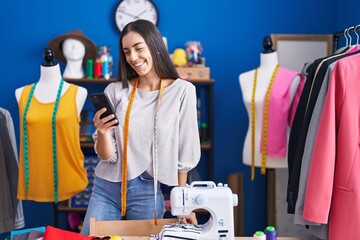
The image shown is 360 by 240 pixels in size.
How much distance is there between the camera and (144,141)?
5.90 ft

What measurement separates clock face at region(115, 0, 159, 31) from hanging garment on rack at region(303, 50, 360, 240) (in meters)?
1.80

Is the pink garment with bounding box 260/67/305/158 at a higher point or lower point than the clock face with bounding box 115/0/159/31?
lower

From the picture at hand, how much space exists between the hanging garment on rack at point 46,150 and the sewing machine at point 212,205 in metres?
1.39

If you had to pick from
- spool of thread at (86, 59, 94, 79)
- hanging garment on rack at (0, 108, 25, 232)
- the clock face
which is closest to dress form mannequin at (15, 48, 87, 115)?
hanging garment on rack at (0, 108, 25, 232)

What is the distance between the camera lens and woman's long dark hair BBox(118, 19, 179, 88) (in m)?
1.79

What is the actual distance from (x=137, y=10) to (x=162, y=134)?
5.86ft

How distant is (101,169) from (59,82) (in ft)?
3.43

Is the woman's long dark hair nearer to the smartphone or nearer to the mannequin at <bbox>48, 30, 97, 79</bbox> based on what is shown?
the smartphone

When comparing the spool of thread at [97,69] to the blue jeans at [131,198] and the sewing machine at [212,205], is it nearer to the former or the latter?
the blue jeans at [131,198]

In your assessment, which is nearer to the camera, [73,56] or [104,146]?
[104,146]

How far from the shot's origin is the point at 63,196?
2.68m

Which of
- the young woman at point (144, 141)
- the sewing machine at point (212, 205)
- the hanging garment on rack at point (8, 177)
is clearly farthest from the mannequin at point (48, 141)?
the sewing machine at point (212, 205)

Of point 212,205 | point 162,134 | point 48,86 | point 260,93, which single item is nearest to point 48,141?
point 48,86

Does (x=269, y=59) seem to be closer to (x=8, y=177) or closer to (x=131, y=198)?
(x=131, y=198)
